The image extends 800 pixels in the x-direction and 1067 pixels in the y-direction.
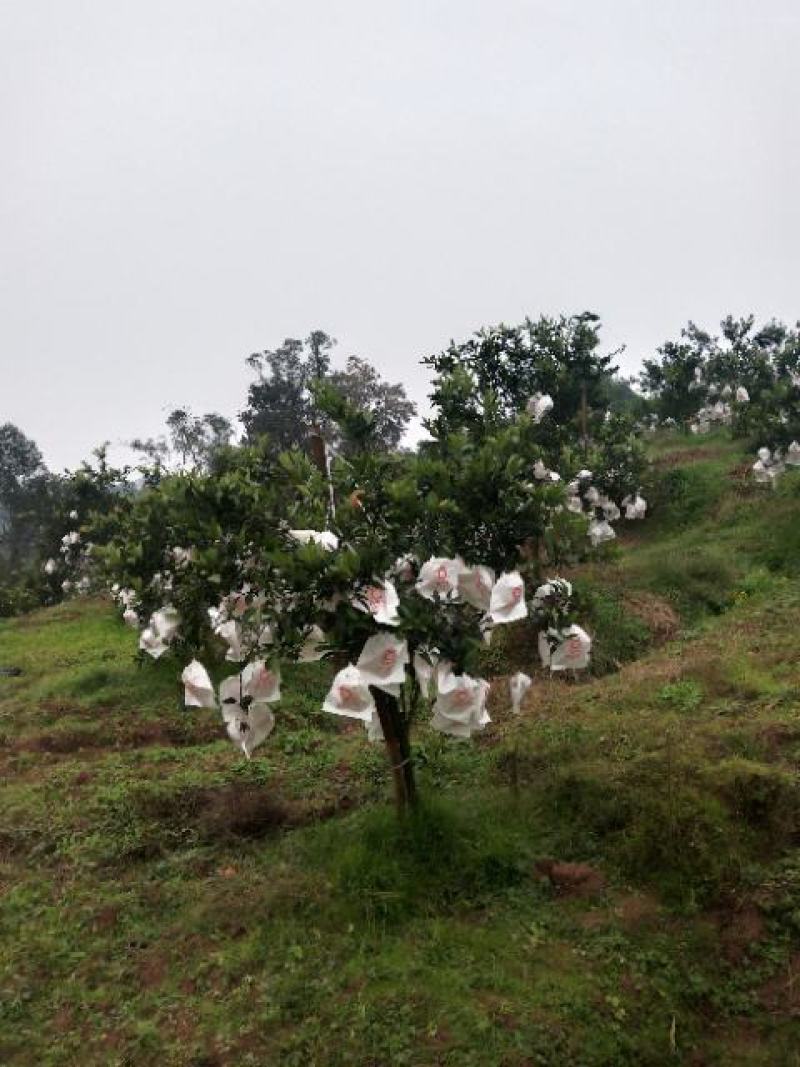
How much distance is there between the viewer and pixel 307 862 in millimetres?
6082

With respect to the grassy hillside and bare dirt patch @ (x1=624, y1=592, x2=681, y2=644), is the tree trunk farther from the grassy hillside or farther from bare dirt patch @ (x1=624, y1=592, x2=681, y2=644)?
bare dirt patch @ (x1=624, y1=592, x2=681, y2=644)

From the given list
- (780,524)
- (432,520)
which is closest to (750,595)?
(780,524)

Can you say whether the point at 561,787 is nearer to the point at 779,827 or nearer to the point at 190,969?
the point at 779,827

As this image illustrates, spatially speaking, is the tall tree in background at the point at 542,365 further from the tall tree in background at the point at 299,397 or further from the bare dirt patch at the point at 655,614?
the tall tree in background at the point at 299,397

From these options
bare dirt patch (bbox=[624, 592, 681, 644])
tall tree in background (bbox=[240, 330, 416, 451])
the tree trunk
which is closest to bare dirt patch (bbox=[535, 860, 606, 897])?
the tree trunk

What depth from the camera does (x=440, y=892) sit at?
5.43 metres

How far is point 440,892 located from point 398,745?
951mm

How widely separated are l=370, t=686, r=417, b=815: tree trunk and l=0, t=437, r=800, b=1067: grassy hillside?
0.18 metres

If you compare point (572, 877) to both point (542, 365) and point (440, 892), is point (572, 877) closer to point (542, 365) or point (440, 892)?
point (440, 892)

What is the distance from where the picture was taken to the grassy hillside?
4414 mm

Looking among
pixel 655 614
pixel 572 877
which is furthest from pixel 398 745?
pixel 655 614

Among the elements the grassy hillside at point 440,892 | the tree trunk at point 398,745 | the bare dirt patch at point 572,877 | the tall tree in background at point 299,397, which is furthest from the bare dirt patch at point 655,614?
the tall tree in background at point 299,397

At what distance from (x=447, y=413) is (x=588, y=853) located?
366 centimetres

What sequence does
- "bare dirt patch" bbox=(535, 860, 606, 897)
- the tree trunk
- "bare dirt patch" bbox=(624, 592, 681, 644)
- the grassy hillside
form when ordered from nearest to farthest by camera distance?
the grassy hillside, "bare dirt patch" bbox=(535, 860, 606, 897), the tree trunk, "bare dirt patch" bbox=(624, 592, 681, 644)
